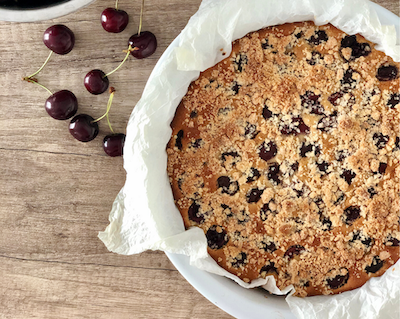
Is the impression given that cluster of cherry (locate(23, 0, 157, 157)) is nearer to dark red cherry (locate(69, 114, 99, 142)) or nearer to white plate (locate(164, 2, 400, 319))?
dark red cherry (locate(69, 114, 99, 142))

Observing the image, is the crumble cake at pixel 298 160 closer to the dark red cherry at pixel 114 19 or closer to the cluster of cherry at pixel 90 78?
the cluster of cherry at pixel 90 78

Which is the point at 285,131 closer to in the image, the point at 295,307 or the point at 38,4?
the point at 295,307

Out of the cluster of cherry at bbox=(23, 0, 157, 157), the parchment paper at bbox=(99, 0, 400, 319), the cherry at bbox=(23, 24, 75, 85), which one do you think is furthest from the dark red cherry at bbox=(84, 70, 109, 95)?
the parchment paper at bbox=(99, 0, 400, 319)

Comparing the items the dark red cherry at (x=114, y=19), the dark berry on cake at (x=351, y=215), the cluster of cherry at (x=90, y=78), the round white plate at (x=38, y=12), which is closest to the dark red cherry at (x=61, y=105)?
the cluster of cherry at (x=90, y=78)

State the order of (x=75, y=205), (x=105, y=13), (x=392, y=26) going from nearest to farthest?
(x=392, y=26) < (x=105, y=13) < (x=75, y=205)

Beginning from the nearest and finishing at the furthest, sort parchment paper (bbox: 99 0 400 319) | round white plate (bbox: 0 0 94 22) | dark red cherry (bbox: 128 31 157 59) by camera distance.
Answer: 1. round white plate (bbox: 0 0 94 22)
2. parchment paper (bbox: 99 0 400 319)
3. dark red cherry (bbox: 128 31 157 59)

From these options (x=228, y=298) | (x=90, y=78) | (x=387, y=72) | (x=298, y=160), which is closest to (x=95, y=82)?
(x=90, y=78)

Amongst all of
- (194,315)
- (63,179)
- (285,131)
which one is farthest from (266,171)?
(63,179)

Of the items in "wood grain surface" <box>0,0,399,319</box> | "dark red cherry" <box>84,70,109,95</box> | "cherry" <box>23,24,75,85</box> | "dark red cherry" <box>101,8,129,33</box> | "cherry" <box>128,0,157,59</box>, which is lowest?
"wood grain surface" <box>0,0,399,319</box>
